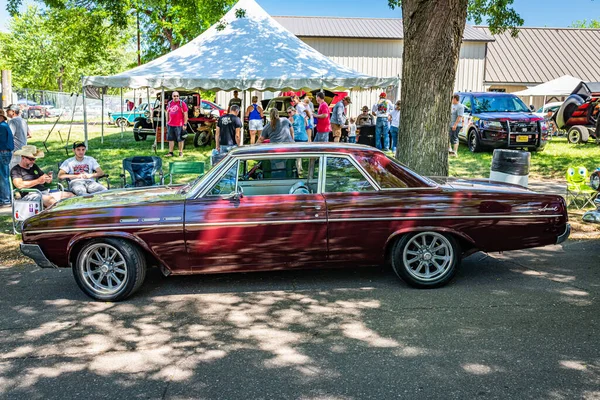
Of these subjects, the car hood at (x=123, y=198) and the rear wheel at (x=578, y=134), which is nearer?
the car hood at (x=123, y=198)

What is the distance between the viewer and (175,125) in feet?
55.0

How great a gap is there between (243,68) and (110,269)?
38.4 ft

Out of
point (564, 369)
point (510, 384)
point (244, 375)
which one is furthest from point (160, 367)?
point (564, 369)

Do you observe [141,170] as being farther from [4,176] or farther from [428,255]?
[428,255]

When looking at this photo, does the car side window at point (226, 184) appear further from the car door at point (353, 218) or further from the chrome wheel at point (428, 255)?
the chrome wheel at point (428, 255)

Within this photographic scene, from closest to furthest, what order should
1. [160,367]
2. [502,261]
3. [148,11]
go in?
1. [160,367]
2. [502,261]
3. [148,11]

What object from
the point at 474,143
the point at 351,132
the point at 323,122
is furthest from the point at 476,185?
the point at 351,132

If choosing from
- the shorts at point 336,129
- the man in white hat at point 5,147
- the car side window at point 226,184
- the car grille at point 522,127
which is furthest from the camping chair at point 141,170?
the car grille at point 522,127

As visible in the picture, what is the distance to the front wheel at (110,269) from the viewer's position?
5.64 metres

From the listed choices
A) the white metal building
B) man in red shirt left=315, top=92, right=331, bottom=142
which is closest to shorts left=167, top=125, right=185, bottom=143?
man in red shirt left=315, top=92, right=331, bottom=142

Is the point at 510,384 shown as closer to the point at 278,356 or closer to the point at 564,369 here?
the point at 564,369

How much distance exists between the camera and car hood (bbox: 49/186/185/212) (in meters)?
5.85

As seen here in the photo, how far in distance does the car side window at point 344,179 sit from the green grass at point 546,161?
8.27 metres

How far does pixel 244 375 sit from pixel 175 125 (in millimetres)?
13517
